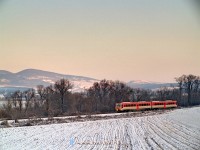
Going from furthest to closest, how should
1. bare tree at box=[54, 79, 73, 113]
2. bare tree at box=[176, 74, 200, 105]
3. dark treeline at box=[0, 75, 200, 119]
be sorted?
bare tree at box=[176, 74, 200, 105] < bare tree at box=[54, 79, 73, 113] < dark treeline at box=[0, 75, 200, 119]

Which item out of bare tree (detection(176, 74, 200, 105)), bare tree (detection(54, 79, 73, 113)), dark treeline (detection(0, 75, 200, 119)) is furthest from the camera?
bare tree (detection(176, 74, 200, 105))

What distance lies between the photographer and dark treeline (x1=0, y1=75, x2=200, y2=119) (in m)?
74.1

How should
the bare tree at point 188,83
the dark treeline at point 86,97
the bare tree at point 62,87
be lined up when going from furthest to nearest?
the bare tree at point 188,83
the bare tree at point 62,87
the dark treeline at point 86,97

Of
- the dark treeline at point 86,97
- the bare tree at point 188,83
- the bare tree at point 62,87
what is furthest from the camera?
the bare tree at point 188,83

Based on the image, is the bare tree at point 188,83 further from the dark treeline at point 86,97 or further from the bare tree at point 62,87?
the bare tree at point 62,87

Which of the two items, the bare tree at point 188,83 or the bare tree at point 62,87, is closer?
the bare tree at point 62,87

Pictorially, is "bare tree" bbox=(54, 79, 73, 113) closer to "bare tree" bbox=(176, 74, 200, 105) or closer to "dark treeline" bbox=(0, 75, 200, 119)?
"dark treeline" bbox=(0, 75, 200, 119)

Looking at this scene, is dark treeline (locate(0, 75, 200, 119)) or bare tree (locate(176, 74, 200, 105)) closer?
dark treeline (locate(0, 75, 200, 119))

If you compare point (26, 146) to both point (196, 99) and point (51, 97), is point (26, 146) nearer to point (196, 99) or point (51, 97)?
point (51, 97)

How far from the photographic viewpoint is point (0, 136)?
25672 millimetres

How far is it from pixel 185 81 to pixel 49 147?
10702 cm

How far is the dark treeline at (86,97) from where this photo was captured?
74088 millimetres

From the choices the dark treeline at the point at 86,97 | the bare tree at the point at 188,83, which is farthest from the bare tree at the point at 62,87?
the bare tree at the point at 188,83

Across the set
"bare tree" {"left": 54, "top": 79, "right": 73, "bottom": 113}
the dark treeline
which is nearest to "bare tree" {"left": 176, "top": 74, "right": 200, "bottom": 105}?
the dark treeline
